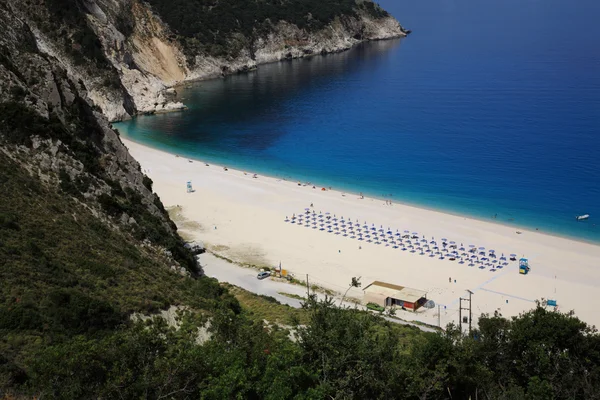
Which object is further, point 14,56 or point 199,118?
point 199,118

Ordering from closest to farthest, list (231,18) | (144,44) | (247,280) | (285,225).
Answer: (247,280) → (285,225) → (144,44) → (231,18)

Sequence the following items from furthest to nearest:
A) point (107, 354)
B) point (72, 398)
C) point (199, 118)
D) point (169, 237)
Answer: point (199, 118)
point (169, 237)
point (107, 354)
point (72, 398)

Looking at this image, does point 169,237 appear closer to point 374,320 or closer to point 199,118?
point 374,320

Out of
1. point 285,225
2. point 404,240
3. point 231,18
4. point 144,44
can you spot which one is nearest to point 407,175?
point 404,240

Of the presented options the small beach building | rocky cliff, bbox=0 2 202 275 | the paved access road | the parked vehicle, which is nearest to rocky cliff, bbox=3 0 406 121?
rocky cliff, bbox=0 2 202 275

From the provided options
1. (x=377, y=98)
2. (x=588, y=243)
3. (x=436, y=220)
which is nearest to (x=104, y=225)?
(x=436, y=220)

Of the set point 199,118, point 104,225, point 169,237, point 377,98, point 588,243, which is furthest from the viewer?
point 377,98

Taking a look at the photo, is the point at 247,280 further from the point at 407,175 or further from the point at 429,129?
the point at 429,129
